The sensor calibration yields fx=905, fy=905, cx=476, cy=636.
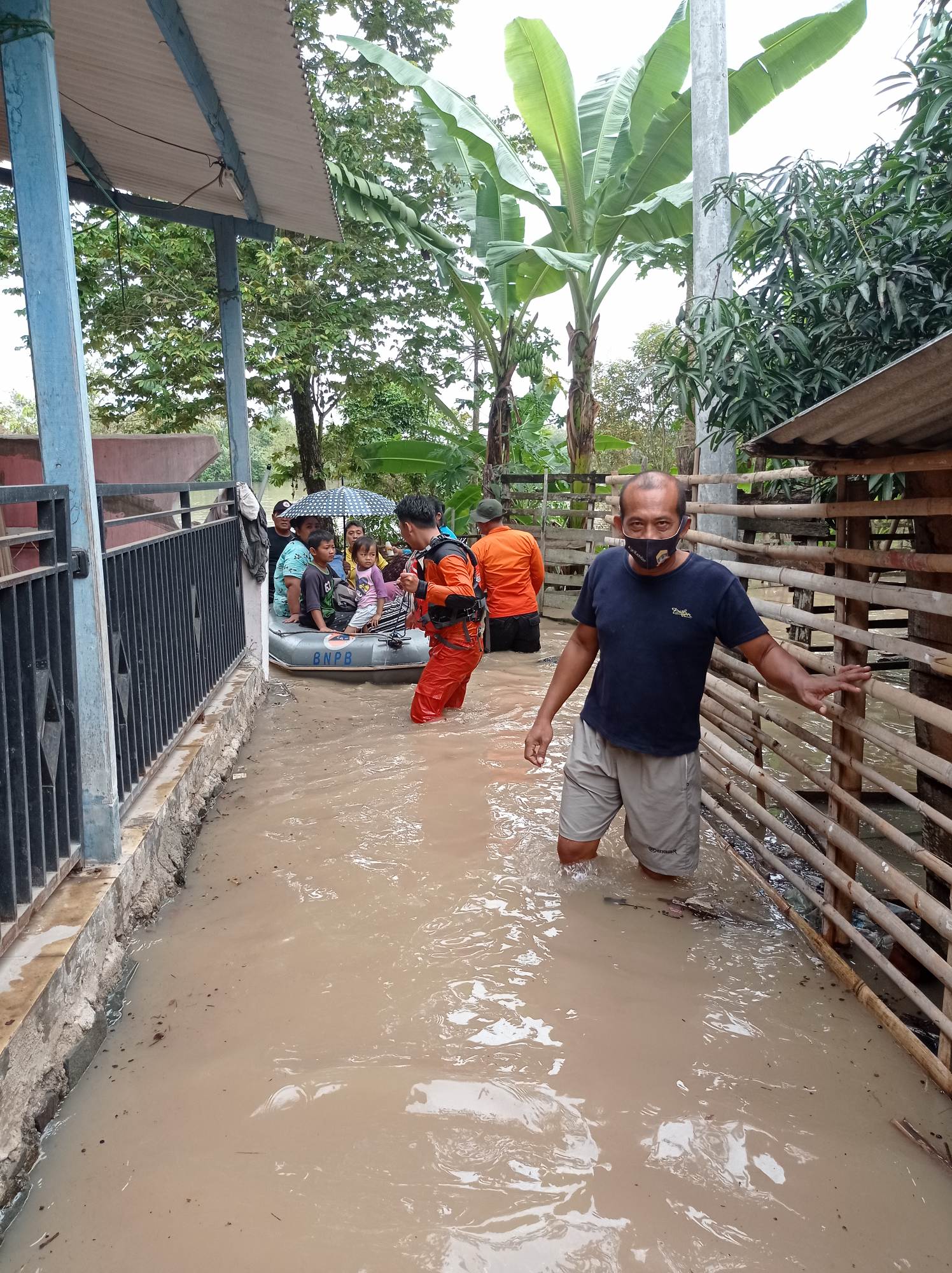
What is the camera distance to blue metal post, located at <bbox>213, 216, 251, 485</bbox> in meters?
6.45

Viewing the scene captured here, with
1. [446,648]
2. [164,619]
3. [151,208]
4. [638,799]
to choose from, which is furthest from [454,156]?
[638,799]

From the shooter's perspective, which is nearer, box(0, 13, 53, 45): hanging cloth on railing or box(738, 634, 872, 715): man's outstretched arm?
box(0, 13, 53, 45): hanging cloth on railing

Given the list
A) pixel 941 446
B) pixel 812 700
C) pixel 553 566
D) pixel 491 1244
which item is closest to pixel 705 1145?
pixel 491 1244

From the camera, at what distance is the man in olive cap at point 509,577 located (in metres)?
8.21

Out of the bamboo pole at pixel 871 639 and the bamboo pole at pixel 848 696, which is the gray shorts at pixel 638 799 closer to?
the bamboo pole at pixel 848 696

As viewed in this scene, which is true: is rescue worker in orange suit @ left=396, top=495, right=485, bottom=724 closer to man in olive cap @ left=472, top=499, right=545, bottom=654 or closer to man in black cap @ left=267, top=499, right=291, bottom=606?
man in olive cap @ left=472, top=499, right=545, bottom=654

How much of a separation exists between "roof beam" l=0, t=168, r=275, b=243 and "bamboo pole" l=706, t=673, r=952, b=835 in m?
4.43

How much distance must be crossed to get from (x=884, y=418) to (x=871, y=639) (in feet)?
2.48

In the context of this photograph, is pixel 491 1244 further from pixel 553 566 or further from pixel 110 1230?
pixel 553 566

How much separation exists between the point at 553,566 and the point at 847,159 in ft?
27.7

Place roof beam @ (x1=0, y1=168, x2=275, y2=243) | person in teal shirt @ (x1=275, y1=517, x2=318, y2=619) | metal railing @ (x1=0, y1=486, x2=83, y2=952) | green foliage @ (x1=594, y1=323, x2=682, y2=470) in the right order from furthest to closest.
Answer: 1. green foliage @ (x1=594, y1=323, x2=682, y2=470)
2. person in teal shirt @ (x1=275, y1=517, x2=318, y2=619)
3. roof beam @ (x1=0, y1=168, x2=275, y2=243)
4. metal railing @ (x1=0, y1=486, x2=83, y2=952)

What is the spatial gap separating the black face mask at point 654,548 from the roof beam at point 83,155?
3.69 meters

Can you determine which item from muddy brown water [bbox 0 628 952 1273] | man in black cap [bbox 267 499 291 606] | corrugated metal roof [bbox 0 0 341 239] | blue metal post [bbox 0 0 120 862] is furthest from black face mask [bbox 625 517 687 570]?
man in black cap [bbox 267 499 291 606]

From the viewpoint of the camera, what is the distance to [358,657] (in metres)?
8.05
